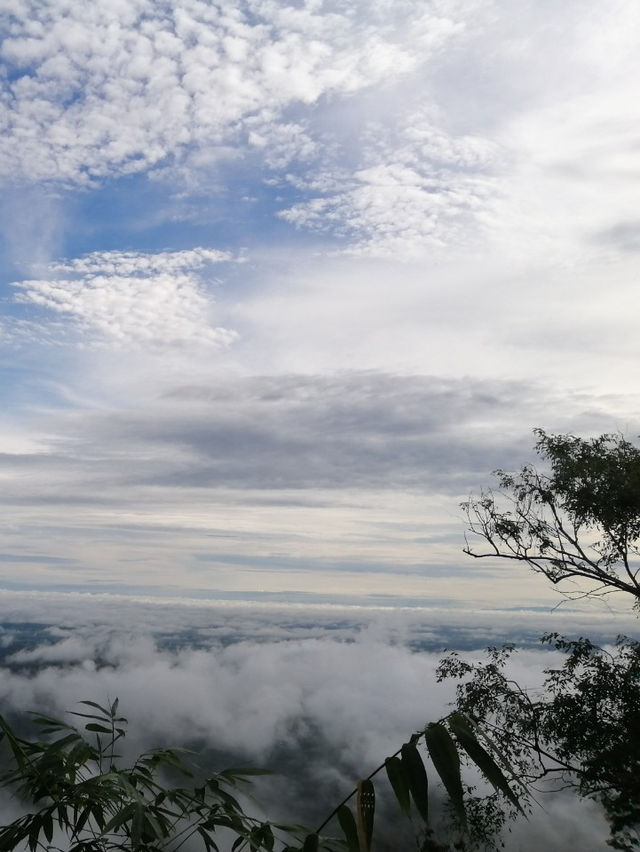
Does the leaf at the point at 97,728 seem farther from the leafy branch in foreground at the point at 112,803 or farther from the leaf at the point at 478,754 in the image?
the leaf at the point at 478,754

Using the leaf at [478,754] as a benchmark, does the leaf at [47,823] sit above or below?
below

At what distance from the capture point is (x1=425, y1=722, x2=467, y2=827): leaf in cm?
205

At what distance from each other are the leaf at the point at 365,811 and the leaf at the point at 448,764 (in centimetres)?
20

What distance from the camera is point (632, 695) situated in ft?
51.9

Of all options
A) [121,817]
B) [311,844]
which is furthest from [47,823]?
[311,844]

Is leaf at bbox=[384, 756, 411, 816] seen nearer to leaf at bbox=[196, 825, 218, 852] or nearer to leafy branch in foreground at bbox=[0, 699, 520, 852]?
leafy branch in foreground at bbox=[0, 699, 520, 852]

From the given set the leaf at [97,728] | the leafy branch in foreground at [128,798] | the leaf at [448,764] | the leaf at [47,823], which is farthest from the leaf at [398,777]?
the leaf at [97,728]

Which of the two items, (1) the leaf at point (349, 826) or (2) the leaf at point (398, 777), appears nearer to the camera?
(2) the leaf at point (398, 777)

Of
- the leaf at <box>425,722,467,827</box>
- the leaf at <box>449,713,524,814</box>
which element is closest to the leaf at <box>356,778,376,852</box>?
the leaf at <box>425,722,467,827</box>

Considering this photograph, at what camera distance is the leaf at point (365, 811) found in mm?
1848

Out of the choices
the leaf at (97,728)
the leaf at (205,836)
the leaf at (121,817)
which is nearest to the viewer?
the leaf at (121,817)

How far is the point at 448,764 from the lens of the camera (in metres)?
2.07

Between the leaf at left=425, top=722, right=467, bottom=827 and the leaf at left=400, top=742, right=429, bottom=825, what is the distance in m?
0.11

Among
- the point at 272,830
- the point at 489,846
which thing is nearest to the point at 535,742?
the point at 489,846
